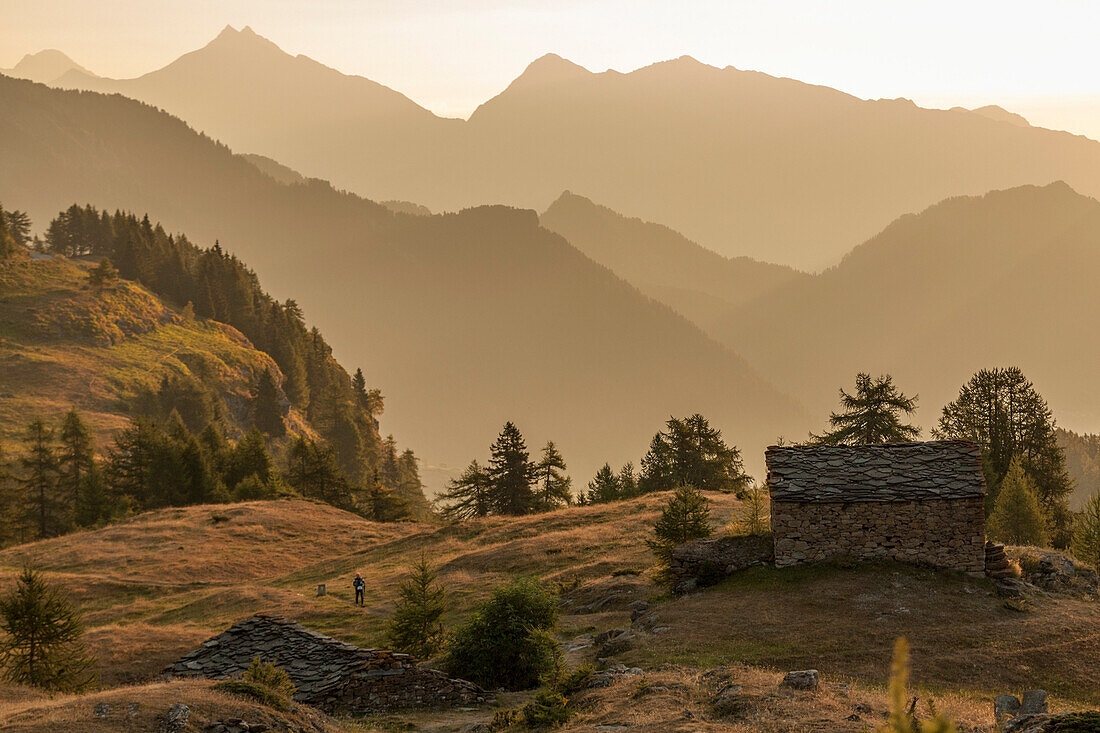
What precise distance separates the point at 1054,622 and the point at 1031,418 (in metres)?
45.2

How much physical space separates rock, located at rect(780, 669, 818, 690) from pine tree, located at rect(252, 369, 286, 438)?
125 meters

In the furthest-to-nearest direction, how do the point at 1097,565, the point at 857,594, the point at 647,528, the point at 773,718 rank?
1. the point at 647,528
2. the point at 1097,565
3. the point at 857,594
4. the point at 773,718

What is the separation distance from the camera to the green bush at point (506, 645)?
26156 millimetres

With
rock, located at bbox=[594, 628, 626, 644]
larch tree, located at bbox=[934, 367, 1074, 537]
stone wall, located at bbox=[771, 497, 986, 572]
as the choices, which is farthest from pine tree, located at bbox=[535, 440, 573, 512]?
rock, located at bbox=[594, 628, 626, 644]

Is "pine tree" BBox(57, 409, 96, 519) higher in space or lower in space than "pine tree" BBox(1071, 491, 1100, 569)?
higher

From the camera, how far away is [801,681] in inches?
730

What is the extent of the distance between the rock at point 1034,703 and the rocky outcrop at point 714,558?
14.6 metres

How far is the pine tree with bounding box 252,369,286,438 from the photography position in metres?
133

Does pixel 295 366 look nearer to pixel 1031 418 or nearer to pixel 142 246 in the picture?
pixel 142 246

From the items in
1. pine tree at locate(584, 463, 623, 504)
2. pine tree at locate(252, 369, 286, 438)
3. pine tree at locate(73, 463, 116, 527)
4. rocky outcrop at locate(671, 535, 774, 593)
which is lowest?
rocky outcrop at locate(671, 535, 774, 593)

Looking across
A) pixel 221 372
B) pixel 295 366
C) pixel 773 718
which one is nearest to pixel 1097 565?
pixel 773 718

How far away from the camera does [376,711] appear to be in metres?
23.5

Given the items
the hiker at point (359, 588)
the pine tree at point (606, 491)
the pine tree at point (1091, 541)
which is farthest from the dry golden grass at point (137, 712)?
the pine tree at point (606, 491)

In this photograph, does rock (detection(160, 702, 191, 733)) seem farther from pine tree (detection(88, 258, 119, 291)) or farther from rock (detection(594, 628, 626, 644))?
pine tree (detection(88, 258, 119, 291))
